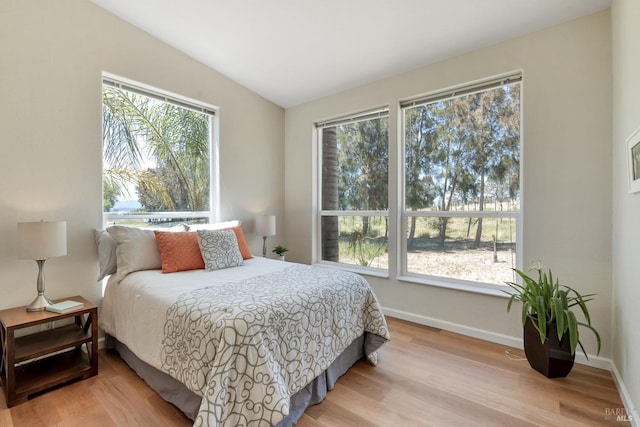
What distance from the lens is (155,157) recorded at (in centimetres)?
291

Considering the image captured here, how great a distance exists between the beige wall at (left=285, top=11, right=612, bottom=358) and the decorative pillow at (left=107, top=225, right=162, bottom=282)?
8.39 ft

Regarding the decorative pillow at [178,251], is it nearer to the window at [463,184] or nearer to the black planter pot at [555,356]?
the window at [463,184]

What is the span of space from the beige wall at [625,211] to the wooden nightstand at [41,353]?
325 centimetres

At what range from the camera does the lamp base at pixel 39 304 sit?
1.96 meters

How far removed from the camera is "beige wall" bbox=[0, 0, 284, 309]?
2.06 metres

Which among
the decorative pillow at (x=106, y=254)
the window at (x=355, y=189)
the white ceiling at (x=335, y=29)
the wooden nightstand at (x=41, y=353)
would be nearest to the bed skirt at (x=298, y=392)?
the wooden nightstand at (x=41, y=353)

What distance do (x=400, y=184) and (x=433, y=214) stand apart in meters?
0.46

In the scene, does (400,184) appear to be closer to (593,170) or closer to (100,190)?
(593,170)

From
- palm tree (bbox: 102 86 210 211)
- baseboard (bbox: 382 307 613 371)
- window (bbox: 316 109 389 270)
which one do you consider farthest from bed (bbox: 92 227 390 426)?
window (bbox: 316 109 389 270)

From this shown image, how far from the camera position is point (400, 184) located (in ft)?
10.3

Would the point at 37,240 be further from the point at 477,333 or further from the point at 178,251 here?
the point at 477,333

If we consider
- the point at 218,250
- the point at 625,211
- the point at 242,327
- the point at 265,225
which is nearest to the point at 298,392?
the point at 242,327


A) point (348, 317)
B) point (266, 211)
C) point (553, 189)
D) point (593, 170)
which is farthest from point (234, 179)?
point (593, 170)

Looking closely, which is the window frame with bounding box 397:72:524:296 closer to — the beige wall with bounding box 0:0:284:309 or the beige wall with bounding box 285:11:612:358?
the beige wall with bounding box 285:11:612:358
